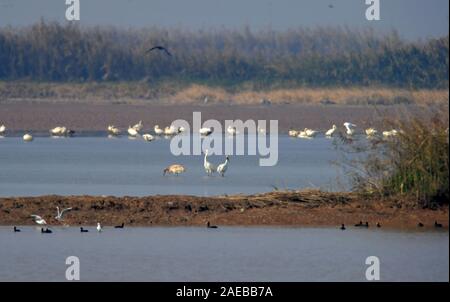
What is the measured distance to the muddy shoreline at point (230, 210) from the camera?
16.2m

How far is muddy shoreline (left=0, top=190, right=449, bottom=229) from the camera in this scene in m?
16.2

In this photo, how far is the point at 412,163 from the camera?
16.2 meters

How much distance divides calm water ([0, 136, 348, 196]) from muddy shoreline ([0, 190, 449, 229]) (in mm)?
1102

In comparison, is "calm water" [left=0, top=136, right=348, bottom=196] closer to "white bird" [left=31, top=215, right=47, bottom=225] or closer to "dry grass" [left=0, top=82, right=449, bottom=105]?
"white bird" [left=31, top=215, right=47, bottom=225]

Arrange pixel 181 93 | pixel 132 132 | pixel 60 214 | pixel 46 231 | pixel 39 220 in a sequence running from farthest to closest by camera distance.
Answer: pixel 181 93
pixel 132 132
pixel 60 214
pixel 39 220
pixel 46 231

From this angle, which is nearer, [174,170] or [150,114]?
[174,170]

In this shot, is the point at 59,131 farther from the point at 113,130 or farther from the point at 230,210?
the point at 230,210

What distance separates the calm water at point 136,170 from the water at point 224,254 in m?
2.77

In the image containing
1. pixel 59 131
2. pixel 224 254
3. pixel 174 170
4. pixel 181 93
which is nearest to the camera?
pixel 224 254

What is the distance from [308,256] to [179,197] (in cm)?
326

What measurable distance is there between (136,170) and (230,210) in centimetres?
668

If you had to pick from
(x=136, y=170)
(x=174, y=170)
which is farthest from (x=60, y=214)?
(x=136, y=170)

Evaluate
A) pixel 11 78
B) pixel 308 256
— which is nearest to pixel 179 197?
pixel 308 256

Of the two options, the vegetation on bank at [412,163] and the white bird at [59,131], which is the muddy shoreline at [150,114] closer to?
the white bird at [59,131]
